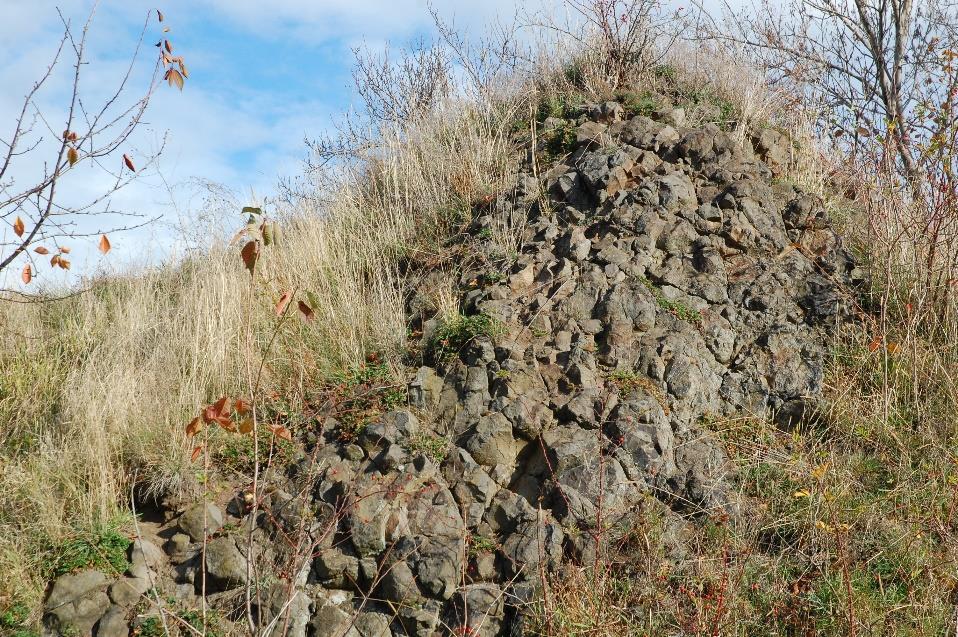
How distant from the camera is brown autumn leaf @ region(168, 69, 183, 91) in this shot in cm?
431

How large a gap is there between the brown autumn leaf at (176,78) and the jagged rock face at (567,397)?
7.52 feet

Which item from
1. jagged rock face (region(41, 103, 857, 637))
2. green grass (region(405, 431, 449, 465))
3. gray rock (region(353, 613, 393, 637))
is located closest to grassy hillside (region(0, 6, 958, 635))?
jagged rock face (region(41, 103, 857, 637))

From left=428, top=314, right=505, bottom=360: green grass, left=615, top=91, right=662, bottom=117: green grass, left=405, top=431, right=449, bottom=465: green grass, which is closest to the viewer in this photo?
left=405, top=431, right=449, bottom=465: green grass

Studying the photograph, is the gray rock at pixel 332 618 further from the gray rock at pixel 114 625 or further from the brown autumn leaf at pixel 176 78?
the brown autumn leaf at pixel 176 78

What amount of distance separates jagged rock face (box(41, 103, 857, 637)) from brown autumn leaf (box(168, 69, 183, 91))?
2.29 m

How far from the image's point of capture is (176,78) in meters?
4.33

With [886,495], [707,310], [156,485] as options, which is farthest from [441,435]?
[886,495]

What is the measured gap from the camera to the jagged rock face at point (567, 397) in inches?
165

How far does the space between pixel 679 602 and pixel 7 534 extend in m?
3.66

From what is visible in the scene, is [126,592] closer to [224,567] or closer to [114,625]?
[114,625]

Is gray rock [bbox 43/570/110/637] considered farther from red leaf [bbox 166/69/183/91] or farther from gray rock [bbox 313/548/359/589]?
red leaf [bbox 166/69/183/91]

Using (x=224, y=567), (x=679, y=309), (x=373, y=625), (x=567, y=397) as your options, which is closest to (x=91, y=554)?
(x=224, y=567)

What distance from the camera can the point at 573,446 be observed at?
4762 millimetres

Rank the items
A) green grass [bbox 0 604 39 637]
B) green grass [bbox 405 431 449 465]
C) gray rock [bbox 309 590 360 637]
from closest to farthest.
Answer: green grass [bbox 0 604 39 637] < gray rock [bbox 309 590 360 637] < green grass [bbox 405 431 449 465]
